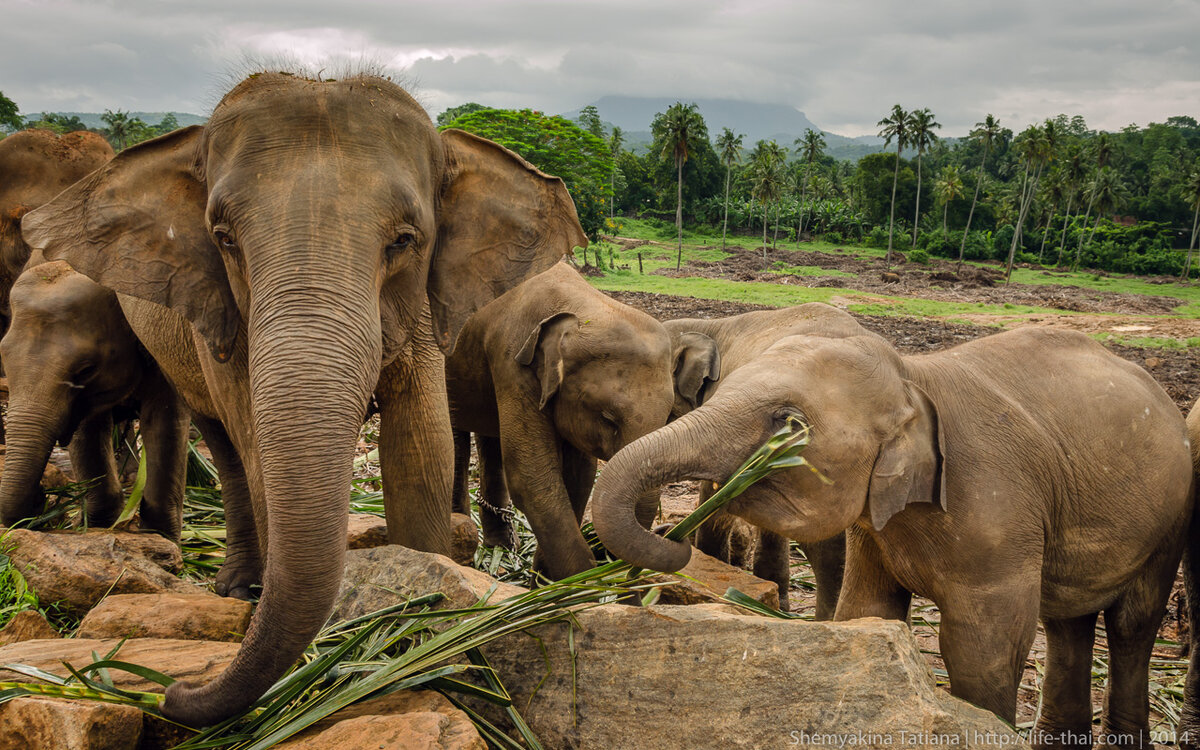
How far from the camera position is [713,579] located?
17.2ft

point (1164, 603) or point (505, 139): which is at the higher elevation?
point (505, 139)

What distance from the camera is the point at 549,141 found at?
26.6 m

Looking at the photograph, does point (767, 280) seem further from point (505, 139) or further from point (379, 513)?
point (379, 513)

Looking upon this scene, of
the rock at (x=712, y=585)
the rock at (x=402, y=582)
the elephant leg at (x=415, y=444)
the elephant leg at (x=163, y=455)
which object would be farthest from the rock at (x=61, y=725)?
the elephant leg at (x=163, y=455)

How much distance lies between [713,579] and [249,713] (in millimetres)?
2948

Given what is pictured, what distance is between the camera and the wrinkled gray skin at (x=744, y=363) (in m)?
4.96

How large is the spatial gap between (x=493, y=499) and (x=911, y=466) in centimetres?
447

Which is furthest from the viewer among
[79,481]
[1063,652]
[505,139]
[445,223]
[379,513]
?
[505,139]

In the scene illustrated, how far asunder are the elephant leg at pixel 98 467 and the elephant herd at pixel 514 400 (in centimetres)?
40

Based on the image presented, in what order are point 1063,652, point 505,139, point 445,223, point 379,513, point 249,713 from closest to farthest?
point 249,713 < point 445,223 < point 1063,652 < point 379,513 < point 505,139

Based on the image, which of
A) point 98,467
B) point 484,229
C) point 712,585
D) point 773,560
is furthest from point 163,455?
point 773,560

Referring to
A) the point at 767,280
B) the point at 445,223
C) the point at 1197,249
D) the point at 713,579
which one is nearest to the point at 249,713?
the point at 445,223

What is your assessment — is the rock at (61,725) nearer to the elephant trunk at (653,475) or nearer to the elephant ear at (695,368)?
the elephant trunk at (653,475)

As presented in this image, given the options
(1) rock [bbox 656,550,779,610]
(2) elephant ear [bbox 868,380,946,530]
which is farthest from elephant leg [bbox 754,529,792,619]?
(2) elephant ear [bbox 868,380,946,530]
